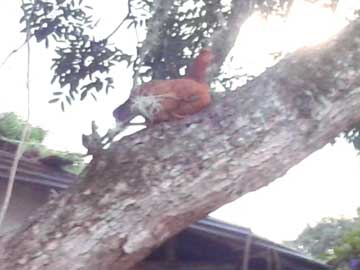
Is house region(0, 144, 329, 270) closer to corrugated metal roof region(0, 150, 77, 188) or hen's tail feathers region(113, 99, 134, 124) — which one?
corrugated metal roof region(0, 150, 77, 188)

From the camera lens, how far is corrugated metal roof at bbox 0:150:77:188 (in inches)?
175

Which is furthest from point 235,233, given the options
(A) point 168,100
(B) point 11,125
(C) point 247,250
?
(A) point 168,100

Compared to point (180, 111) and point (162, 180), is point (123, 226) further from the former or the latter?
point (180, 111)

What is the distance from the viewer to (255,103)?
10.2 feet

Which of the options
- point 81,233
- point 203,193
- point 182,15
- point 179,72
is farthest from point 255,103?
point 182,15

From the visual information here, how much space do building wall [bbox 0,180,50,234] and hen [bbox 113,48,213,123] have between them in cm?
167

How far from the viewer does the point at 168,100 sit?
3.17m

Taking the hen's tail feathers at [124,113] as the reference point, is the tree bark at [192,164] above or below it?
below

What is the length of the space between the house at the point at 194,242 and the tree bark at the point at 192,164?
1.60m

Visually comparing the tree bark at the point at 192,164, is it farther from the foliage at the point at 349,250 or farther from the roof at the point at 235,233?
the foliage at the point at 349,250

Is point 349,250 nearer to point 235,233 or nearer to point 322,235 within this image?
point 235,233

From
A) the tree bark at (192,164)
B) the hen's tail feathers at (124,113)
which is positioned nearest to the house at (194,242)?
the hen's tail feathers at (124,113)

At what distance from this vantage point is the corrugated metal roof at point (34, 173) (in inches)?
175

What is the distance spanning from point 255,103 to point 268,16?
120 inches
